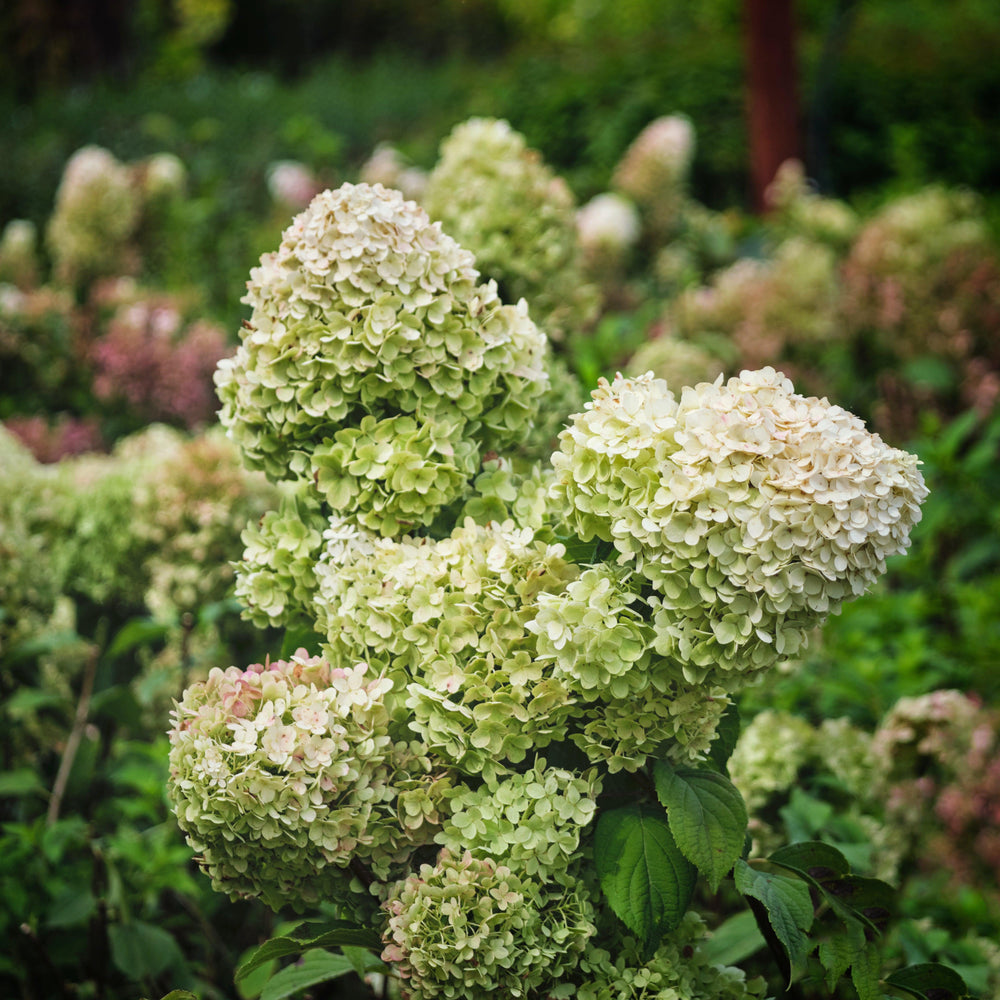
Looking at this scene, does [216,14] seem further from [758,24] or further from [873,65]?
[758,24]

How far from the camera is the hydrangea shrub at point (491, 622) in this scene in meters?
1.21

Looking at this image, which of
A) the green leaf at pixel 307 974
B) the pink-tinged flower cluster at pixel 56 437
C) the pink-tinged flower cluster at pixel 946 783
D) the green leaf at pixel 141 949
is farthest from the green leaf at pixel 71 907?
the pink-tinged flower cluster at pixel 56 437

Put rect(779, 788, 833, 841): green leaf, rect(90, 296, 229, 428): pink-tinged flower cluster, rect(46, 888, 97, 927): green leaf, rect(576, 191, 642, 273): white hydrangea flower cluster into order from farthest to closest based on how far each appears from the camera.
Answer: rect(576, 191, 642, 273): white hydrangea flower cluster
rect(90, 296, 229, 428): pink-tinged flower cluster
rect(46, 888, 97, 927): green leaf
rect(779, 788, 833, 841): green leaf

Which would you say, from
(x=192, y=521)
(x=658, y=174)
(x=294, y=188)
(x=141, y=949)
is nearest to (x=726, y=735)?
(x=141, y=949)

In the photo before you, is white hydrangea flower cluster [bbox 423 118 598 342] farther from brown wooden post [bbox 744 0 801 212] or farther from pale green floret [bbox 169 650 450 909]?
brown wooden post [bbox 744 0 801 212]

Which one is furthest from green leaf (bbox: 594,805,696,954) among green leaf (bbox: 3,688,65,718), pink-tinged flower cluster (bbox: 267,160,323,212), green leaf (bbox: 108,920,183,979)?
pink-tinged flower cluster (bbox: 267,160,323,212)

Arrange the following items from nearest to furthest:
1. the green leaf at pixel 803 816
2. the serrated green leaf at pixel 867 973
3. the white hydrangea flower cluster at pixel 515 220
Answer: the serrated green leaf at pixel 867 973 < the green leaf at pixel 803 816 < the white hydrangea flower cluster at pixel 515 220

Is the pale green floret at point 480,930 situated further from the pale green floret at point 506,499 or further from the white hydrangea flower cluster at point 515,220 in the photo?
the white hydrangea flower cluster at point 515,220

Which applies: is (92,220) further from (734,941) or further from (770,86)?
(770,86)

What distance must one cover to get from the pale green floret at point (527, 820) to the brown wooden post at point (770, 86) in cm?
790

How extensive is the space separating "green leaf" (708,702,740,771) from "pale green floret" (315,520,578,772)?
27cm

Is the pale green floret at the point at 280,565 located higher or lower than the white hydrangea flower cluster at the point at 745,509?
lower

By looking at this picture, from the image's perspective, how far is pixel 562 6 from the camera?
2450 cm

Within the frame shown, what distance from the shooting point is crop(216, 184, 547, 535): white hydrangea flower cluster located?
59.2 inches
